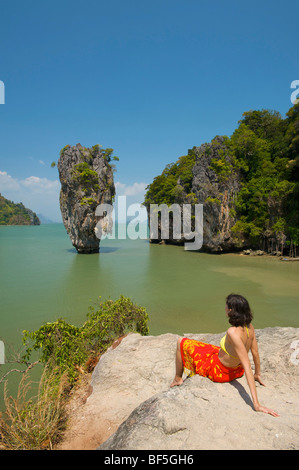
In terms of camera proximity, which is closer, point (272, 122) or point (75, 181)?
point (75, 181)

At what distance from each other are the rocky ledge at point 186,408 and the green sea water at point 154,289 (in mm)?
1851

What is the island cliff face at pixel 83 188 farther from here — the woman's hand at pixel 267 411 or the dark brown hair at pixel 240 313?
the woman's hand at pixel 267 411

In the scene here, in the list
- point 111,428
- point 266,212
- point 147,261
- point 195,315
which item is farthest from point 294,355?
point 266,212

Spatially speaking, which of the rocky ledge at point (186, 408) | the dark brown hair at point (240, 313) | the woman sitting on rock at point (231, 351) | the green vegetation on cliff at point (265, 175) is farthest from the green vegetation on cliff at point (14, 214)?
the dark brown hair at point (240, 313)

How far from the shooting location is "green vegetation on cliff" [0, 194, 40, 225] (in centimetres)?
9772

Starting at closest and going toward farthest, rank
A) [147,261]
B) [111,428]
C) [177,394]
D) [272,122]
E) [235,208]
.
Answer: [177,394]
[111,428]
[147,261]
[235,208]
[272,122]

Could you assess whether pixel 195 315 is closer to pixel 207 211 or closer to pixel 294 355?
pixel 294 355

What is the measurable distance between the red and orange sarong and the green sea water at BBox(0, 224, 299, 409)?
10.0 feet

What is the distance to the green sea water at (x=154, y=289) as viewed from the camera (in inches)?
339

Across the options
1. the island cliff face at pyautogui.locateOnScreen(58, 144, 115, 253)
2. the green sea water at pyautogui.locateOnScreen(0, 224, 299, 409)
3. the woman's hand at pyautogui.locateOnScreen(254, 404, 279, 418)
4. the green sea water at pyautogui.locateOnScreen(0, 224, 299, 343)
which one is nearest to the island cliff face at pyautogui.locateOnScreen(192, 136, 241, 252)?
the green sea water at pyautogui.locateOnScreen(0, 224, 299, 409)

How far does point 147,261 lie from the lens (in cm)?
2142
